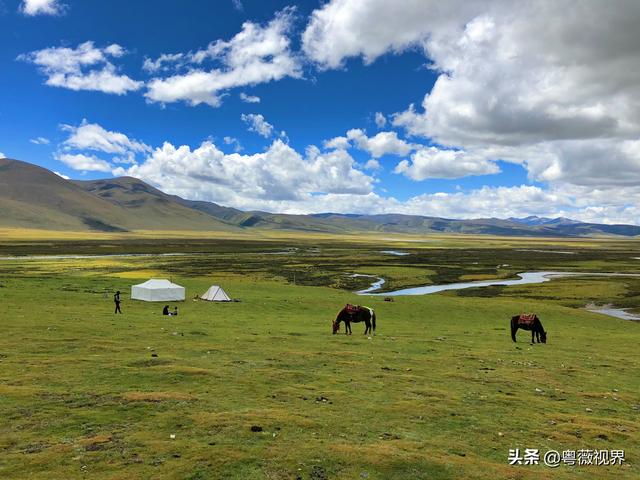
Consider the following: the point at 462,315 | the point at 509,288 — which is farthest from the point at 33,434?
the point at 509,288

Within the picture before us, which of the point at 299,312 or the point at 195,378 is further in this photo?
the point at 299,312

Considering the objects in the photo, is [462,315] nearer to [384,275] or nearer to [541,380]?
[541,380]

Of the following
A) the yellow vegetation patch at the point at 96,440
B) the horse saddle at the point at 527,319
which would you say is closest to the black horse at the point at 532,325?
the horse saddle at the point at 527,319

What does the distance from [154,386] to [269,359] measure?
6821 millimetres

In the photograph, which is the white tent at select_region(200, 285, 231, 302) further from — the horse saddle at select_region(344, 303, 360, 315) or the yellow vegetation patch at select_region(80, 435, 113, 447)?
the yellow vegetation patch at select_region(80, 435, 113, 447)

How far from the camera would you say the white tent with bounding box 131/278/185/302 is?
5153cm

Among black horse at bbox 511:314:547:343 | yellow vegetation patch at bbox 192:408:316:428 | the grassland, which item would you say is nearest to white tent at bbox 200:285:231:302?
the grassland

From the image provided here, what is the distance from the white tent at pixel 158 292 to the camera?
5153cm

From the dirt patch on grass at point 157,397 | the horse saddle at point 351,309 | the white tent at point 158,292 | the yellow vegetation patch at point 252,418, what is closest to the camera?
the yellow vegetation patch at point 252,418

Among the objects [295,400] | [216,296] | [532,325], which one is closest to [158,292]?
[216,296]

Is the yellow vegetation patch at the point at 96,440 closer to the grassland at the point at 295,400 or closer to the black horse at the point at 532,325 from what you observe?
the grassland at the point at 295,400

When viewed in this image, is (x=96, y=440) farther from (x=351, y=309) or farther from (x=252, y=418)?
(x=351, y=309)

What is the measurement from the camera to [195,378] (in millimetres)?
17266

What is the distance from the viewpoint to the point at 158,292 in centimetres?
5169
